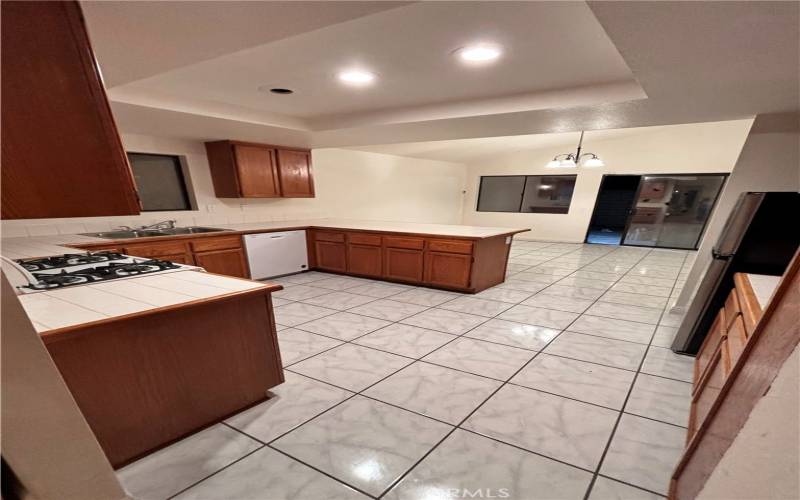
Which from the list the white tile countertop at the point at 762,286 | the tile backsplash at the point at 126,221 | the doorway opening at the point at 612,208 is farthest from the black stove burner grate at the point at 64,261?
the doorway opening at the point at 612,208

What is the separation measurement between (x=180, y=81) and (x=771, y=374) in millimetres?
3379

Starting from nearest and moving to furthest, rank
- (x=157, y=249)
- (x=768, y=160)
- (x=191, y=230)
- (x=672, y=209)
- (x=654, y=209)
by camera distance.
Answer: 1. (x=768, y=160)
2. (x=157, y=249)
3. (x=191, y=230)
4. (x=672, y=209)
5. (x=654, y=209)

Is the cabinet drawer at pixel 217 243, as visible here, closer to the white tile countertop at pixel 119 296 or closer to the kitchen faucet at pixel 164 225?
the kitchen faucet at pixel 164 225

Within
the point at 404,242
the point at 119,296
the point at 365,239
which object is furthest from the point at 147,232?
the point at 404,242

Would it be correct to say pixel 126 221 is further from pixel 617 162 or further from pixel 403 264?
pixel 617 162

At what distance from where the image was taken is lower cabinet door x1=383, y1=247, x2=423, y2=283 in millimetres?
3904

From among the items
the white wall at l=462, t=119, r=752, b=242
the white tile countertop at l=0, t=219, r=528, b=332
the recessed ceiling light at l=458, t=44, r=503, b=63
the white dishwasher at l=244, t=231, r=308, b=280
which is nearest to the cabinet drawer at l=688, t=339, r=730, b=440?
the recessed ceiling light at l=458, t=44, r=503, b=63

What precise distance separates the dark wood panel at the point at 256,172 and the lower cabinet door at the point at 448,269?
2.49 meters

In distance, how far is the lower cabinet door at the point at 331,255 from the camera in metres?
4.44

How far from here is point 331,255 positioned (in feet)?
14.9

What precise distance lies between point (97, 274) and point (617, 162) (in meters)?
8.49

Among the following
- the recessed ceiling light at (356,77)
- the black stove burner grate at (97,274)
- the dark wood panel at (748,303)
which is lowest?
the black stove burner grate at (97,274)

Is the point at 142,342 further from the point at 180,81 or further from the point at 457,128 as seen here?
the point at 457,128

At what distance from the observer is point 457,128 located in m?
3.19
